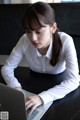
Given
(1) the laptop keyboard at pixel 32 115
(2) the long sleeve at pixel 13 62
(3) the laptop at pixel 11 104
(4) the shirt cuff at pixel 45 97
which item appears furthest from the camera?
(2) the long sleeve at pixel 13 62

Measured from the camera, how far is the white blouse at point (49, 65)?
3.51ft

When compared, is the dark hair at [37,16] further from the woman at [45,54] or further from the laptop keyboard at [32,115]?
the laptop keyboard at [32,115]

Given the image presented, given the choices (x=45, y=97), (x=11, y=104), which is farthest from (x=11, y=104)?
(x=45, y=97)

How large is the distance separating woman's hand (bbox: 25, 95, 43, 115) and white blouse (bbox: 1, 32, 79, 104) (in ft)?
0.07

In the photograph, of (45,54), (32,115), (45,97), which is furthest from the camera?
(45,54)

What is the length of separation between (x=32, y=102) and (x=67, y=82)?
0.24 m

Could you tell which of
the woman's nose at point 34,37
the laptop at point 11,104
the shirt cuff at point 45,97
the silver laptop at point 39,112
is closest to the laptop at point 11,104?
the laptop at point 11,104

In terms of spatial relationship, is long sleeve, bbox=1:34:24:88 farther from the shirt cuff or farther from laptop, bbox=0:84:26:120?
laptop, bbox=0:84:26:120

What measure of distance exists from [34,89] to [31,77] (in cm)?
14

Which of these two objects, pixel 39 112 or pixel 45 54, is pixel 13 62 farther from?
pixel 39 112

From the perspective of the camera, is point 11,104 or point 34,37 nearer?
point 11,104

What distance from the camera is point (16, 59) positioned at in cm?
131

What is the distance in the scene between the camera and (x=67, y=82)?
1.12 meters

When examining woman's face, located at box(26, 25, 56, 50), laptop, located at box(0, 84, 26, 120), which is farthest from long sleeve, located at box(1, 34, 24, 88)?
laptop, located at box(0, 84, 26, 120)
